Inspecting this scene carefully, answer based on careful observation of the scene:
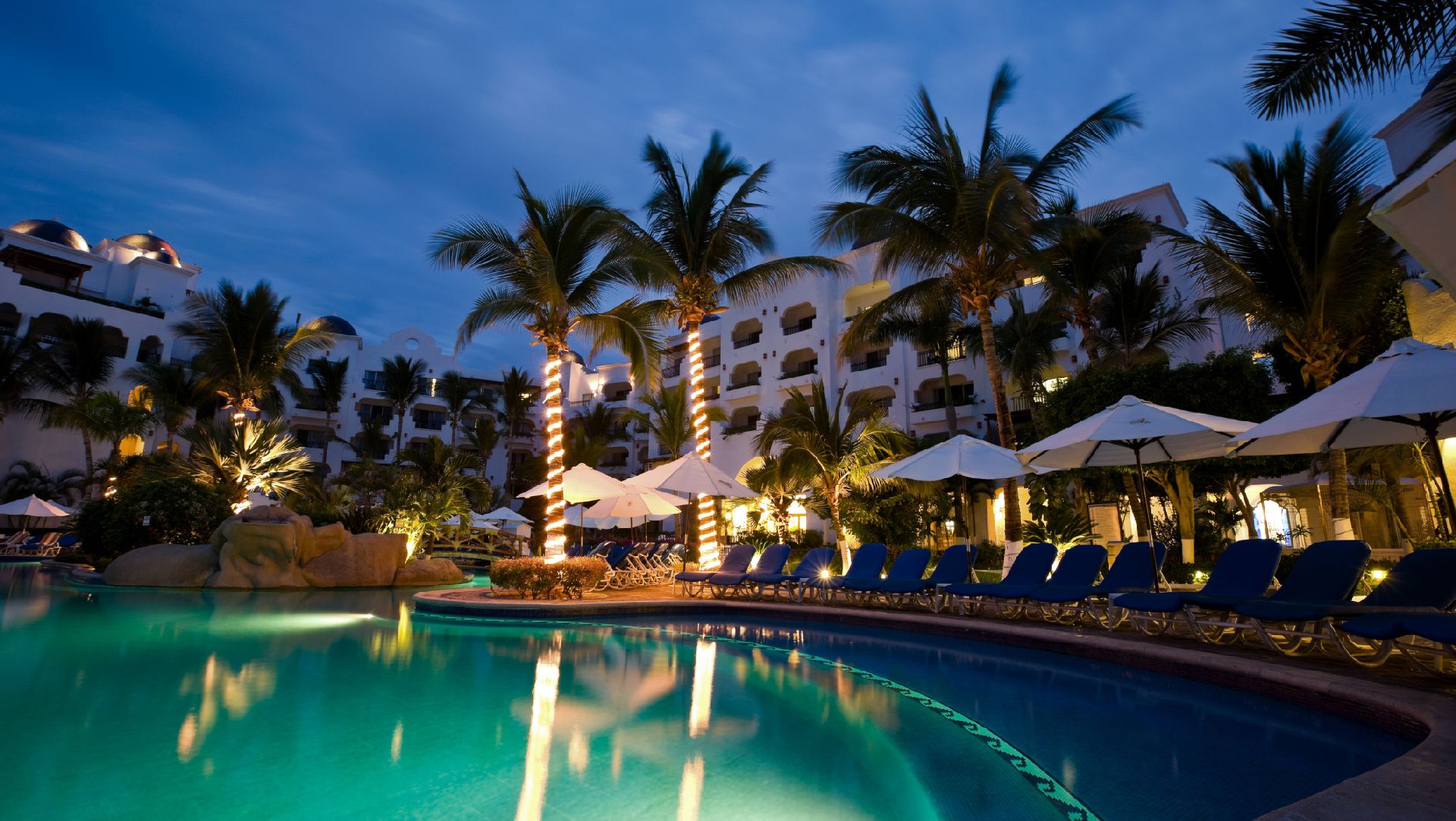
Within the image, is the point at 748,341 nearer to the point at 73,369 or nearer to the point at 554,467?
the point at 554,467

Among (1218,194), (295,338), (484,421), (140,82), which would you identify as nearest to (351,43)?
(295,338)

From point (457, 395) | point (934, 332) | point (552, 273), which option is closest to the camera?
point (552, 273)

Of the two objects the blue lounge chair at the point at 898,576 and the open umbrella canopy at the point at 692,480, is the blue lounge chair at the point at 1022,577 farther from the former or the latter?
the open umbrella canopy at the point at 692,480

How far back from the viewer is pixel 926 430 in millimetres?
28219

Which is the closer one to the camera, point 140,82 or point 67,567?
point 67,567

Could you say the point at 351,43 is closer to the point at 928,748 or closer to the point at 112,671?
the point at 112,671

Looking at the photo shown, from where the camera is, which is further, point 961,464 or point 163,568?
point 163,568

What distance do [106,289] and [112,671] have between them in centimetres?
4356

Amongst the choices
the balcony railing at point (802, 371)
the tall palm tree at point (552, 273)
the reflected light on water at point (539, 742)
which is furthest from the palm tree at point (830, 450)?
the balcony railing at point (802, 371)

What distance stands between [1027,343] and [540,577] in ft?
53.0

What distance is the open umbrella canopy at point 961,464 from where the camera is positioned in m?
10.4

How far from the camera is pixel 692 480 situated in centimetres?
1325

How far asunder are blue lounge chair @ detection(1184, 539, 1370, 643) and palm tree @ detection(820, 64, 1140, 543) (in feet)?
18.0

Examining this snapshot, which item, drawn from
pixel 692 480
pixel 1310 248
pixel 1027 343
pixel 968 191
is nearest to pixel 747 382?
pixel 1027 343
